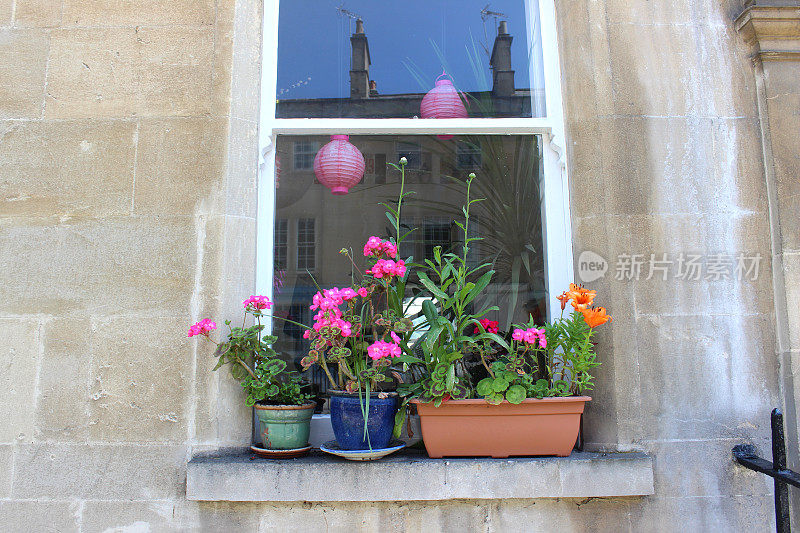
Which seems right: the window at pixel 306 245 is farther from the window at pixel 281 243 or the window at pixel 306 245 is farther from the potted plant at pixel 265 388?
the potted plant at pixel 265 388

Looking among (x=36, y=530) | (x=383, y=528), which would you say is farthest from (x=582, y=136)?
(x=36, y=530)

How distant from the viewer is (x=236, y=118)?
2.57m

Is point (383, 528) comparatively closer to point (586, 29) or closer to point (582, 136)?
point (582, 136)

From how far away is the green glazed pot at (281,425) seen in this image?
7.50ft

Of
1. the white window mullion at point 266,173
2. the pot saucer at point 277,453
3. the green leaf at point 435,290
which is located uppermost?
the white window mullion at point 266,173

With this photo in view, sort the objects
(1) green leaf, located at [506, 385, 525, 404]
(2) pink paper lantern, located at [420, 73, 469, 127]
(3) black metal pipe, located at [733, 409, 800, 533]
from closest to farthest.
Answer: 1. (3) black metal pipe, located at [733, 409, 800, 533]
2. (1) green leaf, located at [506, 385, 525, 404]
3. (2) pink paper lantern, located at [420, 73, 469, 127]

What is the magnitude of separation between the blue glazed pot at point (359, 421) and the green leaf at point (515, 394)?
1.43 ft

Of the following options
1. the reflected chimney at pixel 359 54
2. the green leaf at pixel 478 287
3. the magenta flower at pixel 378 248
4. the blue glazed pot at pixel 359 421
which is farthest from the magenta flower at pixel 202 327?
the reflected chimney at pixel 359 54

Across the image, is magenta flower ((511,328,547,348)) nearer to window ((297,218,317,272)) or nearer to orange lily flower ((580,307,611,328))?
orange lily flower ((580,307,611,328))

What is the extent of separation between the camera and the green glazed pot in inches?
90.0

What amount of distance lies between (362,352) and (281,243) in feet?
2.19

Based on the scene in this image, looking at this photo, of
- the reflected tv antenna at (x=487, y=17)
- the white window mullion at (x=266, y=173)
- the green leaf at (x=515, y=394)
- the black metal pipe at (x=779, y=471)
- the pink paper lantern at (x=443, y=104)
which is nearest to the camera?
the black metal pipe at (x=779, y=471)

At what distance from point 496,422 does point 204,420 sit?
1.13 metres

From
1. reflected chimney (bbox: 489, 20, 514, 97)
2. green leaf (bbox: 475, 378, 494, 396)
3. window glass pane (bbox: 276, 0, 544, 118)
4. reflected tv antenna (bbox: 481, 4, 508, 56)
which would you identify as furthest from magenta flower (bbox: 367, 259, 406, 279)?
reflected tv antenna (bbox: 481, 4, 508, 56)
